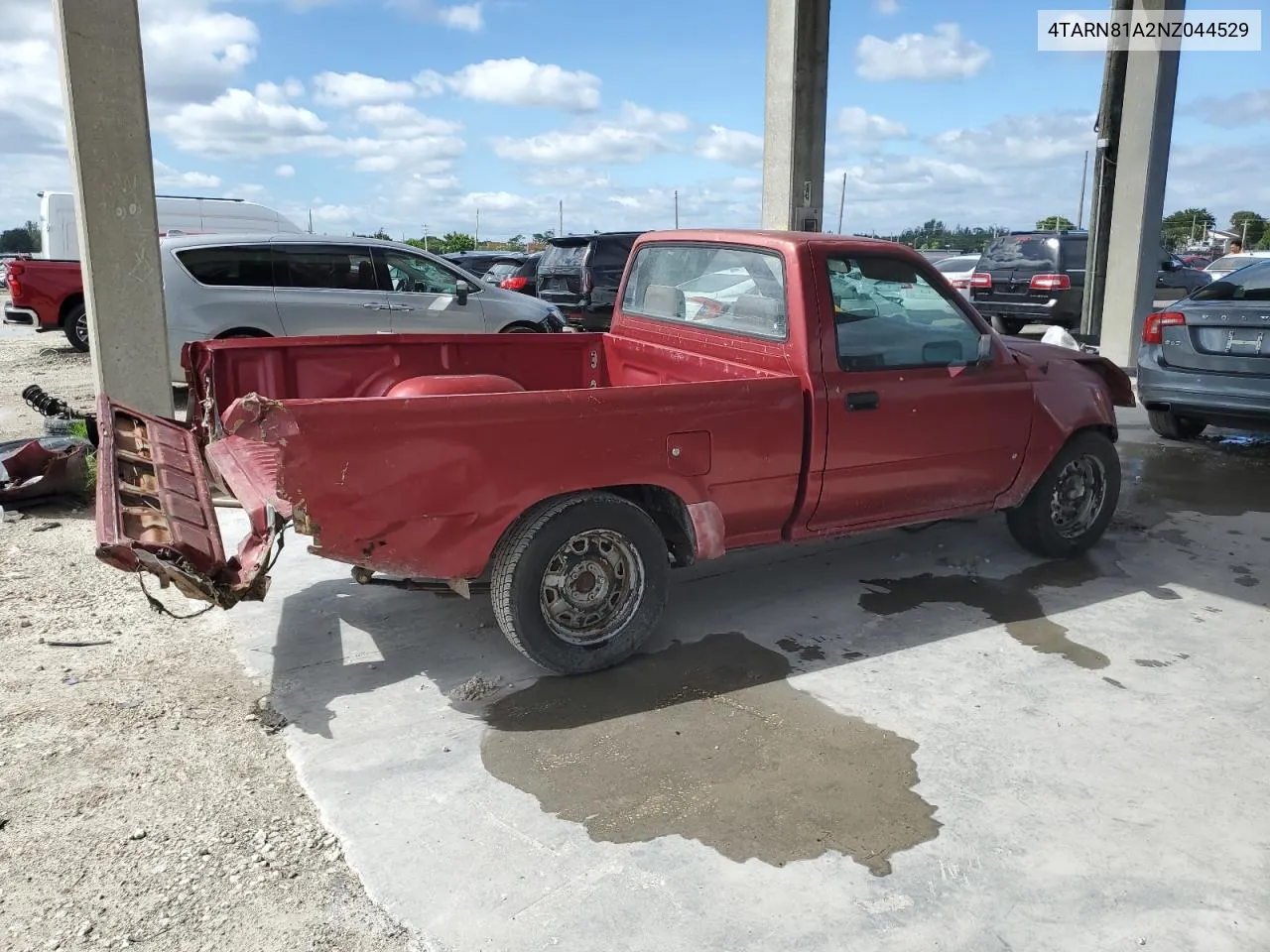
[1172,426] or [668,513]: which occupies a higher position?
[668,513]

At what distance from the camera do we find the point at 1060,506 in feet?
18.0

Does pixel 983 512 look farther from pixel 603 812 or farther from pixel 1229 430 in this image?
pixel 1229 430

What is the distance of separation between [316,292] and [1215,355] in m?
8.17

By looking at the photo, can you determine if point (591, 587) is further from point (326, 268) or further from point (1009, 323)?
point (1009, 323)

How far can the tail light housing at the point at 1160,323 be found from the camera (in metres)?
7.71

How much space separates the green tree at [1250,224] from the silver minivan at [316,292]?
9291 centimetres

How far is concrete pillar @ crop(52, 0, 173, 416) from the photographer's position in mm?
5914

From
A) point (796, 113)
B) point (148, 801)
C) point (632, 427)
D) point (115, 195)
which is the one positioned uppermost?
point (796, 113)

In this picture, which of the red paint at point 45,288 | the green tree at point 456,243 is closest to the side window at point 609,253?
the red paint at point 45,288

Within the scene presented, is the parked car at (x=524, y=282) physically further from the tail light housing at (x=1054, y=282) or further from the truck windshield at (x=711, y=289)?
the truck windshield at (x=711, y=289)

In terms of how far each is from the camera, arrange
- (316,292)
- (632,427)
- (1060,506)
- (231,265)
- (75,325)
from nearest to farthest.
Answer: (632,427), (1060,506), (231,265), (316,292), (75,325)

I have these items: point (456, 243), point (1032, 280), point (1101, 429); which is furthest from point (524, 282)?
point (456, 243)

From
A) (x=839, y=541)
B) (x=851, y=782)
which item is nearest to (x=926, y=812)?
(x=851, y=782)

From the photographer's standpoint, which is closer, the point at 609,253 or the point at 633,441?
the point at 633,441
